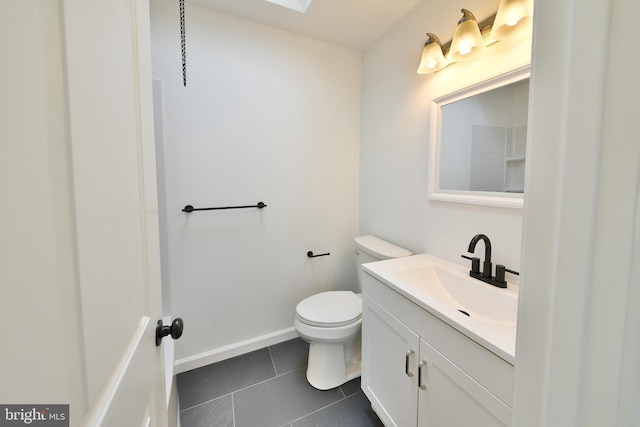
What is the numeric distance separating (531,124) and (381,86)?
173 centimetres

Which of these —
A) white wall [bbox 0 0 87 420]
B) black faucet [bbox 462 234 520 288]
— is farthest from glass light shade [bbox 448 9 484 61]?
white wall [bbox 0 0 87 420]

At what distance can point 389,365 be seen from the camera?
1154mm

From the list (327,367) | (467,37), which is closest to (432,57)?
(467,37)

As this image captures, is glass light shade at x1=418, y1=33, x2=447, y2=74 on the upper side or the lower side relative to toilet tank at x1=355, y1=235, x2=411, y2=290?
upper

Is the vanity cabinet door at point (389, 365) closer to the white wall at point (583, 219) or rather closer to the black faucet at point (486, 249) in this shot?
the black faucet at point (486, 249)

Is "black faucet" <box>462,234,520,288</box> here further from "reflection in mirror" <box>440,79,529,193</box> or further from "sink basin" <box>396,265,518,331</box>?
"reflection in mirror" <box>440,79,529,193</box>

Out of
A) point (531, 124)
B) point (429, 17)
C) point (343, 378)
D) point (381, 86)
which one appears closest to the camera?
point (531, 124)

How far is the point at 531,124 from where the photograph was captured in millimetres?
334

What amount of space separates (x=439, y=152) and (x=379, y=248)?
70cm

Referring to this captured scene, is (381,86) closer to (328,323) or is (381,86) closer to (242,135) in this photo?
(242,135)

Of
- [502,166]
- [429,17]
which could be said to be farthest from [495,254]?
[429,17]
